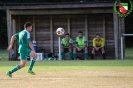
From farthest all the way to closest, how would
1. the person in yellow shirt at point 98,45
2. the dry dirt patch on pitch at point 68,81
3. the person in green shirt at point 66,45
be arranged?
the person in green shirt at point 66,45 < the person in yellow shirt at point 98,45 < the dry dirt patch on pitch at point 68,81

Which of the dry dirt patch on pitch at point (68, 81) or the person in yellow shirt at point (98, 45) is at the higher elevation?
the person in yellow shirt at point (98, 45)

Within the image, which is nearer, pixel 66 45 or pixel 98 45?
pixel 98 45

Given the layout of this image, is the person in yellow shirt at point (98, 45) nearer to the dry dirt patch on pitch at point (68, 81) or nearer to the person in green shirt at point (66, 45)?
the person in green shirt at point (66, 45)

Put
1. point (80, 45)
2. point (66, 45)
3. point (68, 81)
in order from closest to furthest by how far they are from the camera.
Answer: point (68, 81) → point (80, 45) → point (66, 45)

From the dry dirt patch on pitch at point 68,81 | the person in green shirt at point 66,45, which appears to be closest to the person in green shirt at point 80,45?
the person in green shirt at point 66,45

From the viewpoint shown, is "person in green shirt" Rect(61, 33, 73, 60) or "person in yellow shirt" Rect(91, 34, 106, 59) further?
"person in green shirt" Rect(61, 33, 73, 60)

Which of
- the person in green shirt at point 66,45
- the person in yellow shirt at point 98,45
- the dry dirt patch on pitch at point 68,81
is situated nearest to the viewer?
the dry dirt patch on pitch at point 68,81

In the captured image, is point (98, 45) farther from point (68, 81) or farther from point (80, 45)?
point (68, 81)

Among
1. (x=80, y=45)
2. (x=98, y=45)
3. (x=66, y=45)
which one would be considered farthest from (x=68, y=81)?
(x=66, y=45)

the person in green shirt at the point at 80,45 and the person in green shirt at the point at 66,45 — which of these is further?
the person in green shirt at the point at 66,45

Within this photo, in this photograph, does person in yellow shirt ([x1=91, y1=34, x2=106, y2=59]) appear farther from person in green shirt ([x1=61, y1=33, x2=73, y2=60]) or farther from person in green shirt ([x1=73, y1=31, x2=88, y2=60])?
person in green shirt ([x1=61, y1=33, x2=73, y2=60])

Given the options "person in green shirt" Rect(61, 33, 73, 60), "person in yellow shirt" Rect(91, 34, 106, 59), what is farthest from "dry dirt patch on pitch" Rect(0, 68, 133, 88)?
"person in green shirt" Rect(61, 33, 73, 60)

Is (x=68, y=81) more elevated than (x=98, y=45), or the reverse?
(x=98, y=45)

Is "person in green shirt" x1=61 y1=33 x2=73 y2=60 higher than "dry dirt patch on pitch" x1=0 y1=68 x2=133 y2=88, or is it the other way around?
"person in green shirt" x1=61 y1=33 x2=73 y2=60
